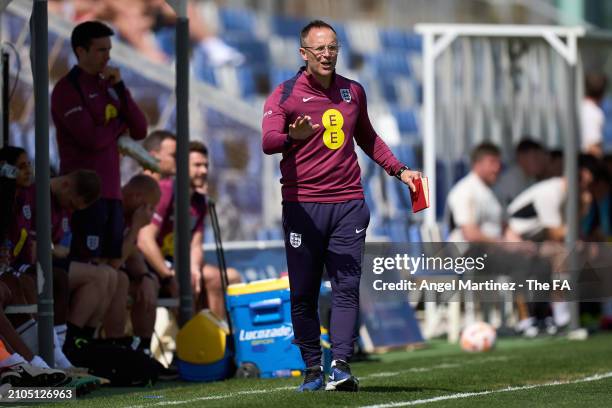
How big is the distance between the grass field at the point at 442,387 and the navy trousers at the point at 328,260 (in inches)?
13.8

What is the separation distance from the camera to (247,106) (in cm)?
1995

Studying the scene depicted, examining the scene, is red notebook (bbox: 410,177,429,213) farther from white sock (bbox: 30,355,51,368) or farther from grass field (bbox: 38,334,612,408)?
white sock (bbox: 30,355,51,368)

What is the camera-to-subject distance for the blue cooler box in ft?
35.8

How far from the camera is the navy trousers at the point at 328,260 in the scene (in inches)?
338

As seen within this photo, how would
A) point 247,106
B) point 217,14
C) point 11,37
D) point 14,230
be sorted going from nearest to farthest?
1. point 14,230
2. point 11,37
3. point 247,106
4. point 217,14

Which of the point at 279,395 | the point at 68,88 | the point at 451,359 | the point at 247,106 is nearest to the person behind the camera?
the point at 279,395

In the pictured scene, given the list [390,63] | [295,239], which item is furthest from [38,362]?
[390,63]

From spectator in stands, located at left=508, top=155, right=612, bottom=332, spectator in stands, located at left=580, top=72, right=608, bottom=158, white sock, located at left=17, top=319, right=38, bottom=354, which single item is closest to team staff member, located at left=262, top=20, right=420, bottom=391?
white sock, located at left=17, top=319, right=38, bottom=354

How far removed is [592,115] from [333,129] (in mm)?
10815

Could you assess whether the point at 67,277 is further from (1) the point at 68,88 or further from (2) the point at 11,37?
(2) the point at 11,37

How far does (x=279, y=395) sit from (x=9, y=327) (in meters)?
1.68

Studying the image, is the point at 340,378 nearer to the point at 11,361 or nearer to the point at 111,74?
the point at 11,361

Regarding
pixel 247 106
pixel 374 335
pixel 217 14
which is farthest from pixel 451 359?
pixel 217 14

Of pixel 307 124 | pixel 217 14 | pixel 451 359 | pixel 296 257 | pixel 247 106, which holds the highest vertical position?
pixel 217 14
